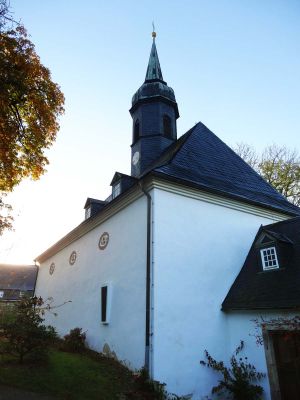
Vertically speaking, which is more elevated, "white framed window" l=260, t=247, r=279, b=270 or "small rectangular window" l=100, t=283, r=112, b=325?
"white framed window" l=260, t=247, r=279, b=270

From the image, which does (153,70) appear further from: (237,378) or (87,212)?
(237,378)

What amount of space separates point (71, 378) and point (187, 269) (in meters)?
4.48

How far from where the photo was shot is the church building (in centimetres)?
857

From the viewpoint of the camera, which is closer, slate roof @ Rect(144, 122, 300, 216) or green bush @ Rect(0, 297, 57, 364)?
green bush @ Rect(0, 297, 57, 364)

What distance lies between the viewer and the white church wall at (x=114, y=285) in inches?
375

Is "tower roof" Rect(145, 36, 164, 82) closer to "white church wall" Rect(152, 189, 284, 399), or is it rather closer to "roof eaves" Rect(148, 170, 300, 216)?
"roof eaves" Rect(148, 170, 300, 216)

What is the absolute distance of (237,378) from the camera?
27.2 ft

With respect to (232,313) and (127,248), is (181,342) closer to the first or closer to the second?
(232,313)

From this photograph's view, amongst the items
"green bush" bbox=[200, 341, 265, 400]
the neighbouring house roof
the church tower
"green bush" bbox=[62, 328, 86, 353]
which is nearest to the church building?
"green bush" bbox=[200, 341, 265, 400]

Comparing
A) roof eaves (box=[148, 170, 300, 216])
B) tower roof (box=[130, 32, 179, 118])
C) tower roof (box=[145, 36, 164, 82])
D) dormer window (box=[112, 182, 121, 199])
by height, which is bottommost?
roof eaves (box=[148, 170, 300, 216])

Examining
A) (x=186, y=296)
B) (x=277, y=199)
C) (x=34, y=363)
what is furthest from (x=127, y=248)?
(x=277, y=199)

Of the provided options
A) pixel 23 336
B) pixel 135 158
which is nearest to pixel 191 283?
pixel 23 336

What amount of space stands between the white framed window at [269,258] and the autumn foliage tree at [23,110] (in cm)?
821

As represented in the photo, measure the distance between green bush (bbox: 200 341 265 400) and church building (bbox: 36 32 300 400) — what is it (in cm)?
19
